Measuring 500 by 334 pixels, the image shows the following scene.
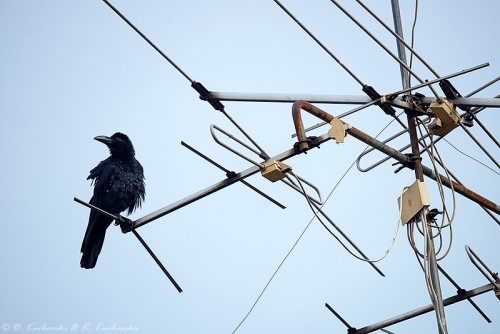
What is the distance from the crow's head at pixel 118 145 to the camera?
9.77 m

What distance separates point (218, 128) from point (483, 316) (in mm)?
3144

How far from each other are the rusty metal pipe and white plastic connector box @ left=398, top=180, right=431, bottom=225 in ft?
0.62

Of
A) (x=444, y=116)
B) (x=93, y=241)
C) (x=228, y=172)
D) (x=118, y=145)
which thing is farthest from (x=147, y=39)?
(x=118, y=145)

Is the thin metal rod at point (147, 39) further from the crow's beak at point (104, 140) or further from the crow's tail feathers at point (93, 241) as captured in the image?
the crow's beak at point (104, 140)

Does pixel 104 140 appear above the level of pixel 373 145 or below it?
above

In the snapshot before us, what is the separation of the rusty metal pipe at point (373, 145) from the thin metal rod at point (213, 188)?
13 centimetres

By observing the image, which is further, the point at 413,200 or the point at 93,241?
the point at 93,241

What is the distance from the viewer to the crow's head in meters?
9.77

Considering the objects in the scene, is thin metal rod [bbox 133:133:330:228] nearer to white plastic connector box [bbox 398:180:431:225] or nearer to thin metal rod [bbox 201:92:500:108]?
thin metal rod [bbox 201:92:500:108]

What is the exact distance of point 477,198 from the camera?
470 cm

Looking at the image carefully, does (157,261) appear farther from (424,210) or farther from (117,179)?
A: (117,179)

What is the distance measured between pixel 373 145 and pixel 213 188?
1.14 meters

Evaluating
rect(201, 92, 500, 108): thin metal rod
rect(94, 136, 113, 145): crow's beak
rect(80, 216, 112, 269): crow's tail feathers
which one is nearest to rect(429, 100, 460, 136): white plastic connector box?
rect(201, 92, 500, 108): thin metal rod

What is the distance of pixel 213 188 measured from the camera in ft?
14.9
